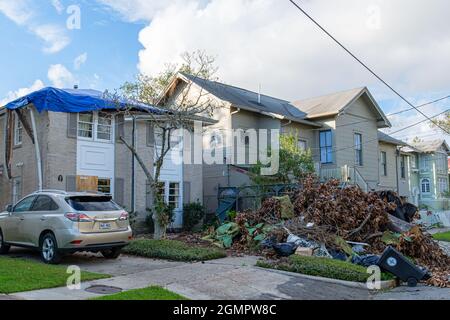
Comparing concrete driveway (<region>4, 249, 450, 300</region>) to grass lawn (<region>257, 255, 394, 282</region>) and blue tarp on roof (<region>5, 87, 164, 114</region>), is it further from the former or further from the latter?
blue tarp on roof (<region>5, 87, 164, 114</region>)

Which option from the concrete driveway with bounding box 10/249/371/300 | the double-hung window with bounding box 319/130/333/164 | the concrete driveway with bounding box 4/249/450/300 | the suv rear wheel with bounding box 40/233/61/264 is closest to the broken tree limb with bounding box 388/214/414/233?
the concrete driveway with bounding box 4/249/450/300

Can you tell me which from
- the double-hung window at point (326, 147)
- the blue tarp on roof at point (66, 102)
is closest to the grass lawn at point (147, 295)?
the blue tarp on roof at point (66, 102)

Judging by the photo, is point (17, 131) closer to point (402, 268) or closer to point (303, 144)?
point (303, 144)

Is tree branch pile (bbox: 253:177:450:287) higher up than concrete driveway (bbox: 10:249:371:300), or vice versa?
tree branch pile (bbox: 253:177:450:287)

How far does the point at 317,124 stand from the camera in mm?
25141

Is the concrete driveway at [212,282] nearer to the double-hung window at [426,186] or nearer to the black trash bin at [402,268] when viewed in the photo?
the black trash bin at [402,268]

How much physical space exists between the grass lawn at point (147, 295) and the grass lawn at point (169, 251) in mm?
3473

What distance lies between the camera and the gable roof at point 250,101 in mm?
22516

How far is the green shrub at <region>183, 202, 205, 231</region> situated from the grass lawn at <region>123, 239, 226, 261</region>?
20.6 feet

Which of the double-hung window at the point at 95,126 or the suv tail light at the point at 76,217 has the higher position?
the double-hung window at the point at 95,126

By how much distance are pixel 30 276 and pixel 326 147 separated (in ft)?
65.0

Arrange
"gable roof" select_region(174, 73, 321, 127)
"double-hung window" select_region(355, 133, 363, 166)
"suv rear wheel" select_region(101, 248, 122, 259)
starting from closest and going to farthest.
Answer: "suv rear wheel" select_region(101, 248, 122, 259)
"gable roof" select_region(174, 73, 321, 127)
"double-hung window" select_region(355, 133, 363, 166)

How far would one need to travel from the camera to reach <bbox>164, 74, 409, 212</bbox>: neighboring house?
21922mm
